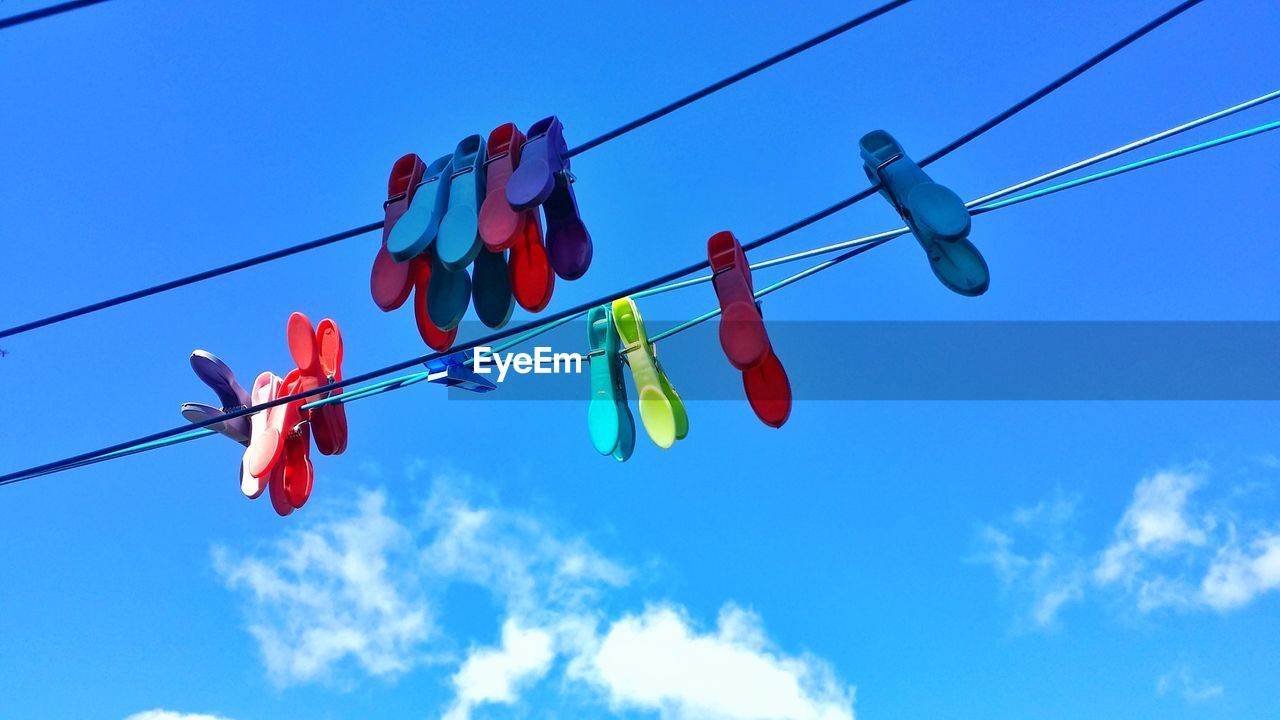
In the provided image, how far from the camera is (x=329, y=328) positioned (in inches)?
204

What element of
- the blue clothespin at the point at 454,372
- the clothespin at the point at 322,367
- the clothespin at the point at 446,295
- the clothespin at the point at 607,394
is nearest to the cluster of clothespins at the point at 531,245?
the clothespin at the point at 446,295

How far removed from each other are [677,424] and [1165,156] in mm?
1772

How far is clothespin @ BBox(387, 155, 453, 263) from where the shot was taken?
3357mm

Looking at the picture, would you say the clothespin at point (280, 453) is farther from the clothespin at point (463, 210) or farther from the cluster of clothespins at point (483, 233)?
the clothespin at point (463, 210)

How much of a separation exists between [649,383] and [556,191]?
100cm

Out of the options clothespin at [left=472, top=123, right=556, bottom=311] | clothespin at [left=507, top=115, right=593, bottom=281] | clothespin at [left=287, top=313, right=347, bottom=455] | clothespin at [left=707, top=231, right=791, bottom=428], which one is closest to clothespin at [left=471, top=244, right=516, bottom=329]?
clothespin at [left=472, top=123, right=556, bottom=311]

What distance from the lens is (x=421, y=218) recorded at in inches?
135

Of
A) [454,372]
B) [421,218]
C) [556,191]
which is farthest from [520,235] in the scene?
[454,372]

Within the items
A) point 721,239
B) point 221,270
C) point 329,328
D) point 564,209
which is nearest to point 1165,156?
point 721,239

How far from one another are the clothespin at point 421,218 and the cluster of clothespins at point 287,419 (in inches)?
66.1

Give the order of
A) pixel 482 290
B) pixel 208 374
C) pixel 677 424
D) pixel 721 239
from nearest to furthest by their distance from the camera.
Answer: pixel 721 239 < pixel 482 290 < pixel 677 424 < pixel 208 374

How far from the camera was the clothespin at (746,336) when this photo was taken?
308cm

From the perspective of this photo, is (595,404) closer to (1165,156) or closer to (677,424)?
(677,424)

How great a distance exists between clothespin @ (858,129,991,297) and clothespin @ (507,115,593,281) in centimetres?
84
